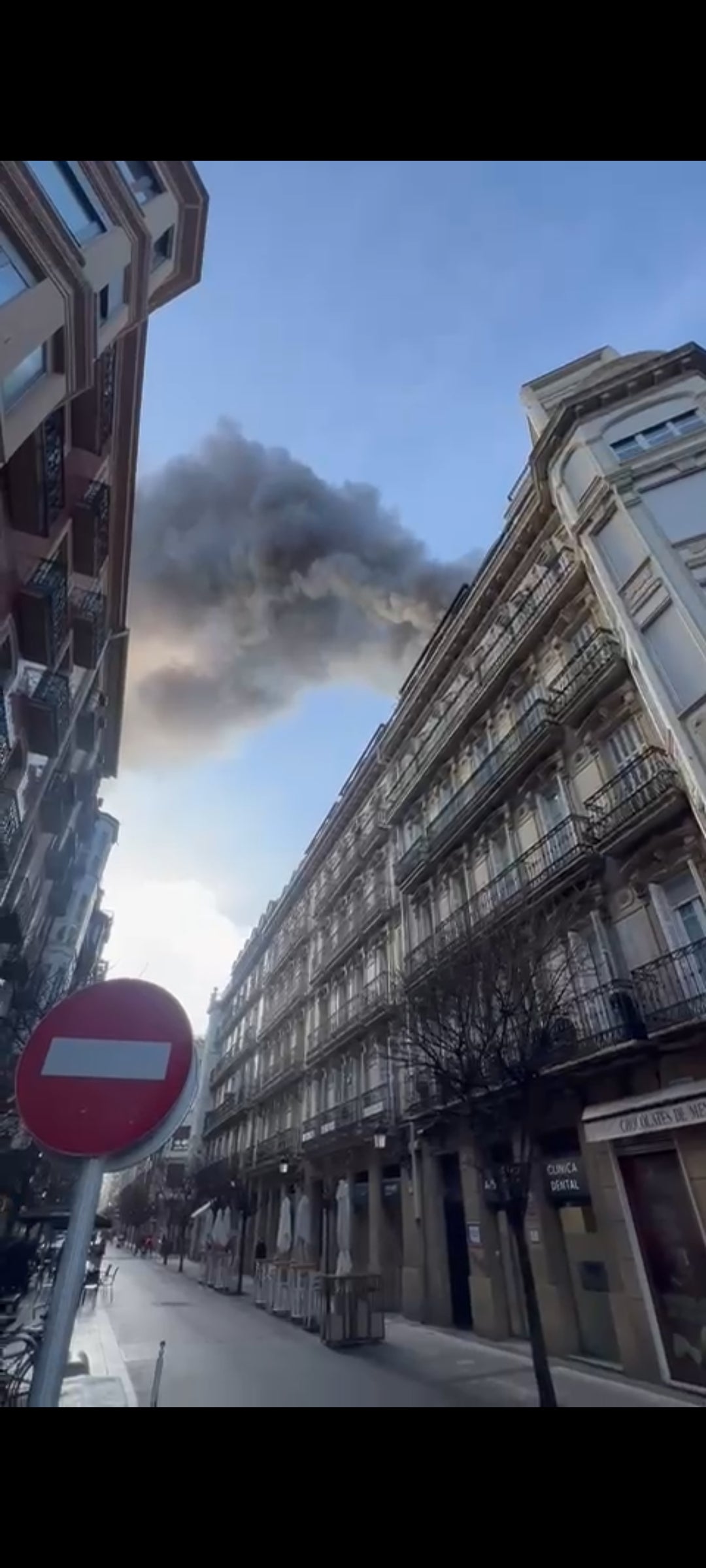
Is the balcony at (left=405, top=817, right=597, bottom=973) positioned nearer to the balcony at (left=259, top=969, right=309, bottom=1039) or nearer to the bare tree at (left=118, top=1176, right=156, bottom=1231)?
the balcony at (left=259, top=969, right=309, bottom=1039)

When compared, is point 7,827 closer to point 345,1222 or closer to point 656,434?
point 345,1222

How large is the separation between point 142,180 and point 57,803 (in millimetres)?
14800

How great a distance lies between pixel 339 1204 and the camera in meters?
15.2

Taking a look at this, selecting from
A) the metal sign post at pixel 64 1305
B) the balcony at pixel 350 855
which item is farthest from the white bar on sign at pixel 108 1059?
the balcony at pixel 350 855

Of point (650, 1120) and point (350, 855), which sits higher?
point (350, 855)

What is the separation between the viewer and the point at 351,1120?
1816 cm

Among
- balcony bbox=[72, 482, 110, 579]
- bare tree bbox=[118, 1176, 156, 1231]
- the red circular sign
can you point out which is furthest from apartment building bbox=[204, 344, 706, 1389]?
bare tree bbox=[118, 1176, 156, 1231]

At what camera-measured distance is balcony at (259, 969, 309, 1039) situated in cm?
2700

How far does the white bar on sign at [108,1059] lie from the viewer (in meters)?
1.88

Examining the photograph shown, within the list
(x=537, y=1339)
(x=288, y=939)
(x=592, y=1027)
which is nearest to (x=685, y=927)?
(x=592, y=1027)

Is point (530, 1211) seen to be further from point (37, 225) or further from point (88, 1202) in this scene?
point (37, 225)

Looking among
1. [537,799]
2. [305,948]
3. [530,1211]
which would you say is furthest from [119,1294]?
[537,799]

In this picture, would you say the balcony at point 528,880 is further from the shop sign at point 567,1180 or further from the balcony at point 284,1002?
the balcony at point 284,1002

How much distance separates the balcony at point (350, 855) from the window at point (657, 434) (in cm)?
1213
